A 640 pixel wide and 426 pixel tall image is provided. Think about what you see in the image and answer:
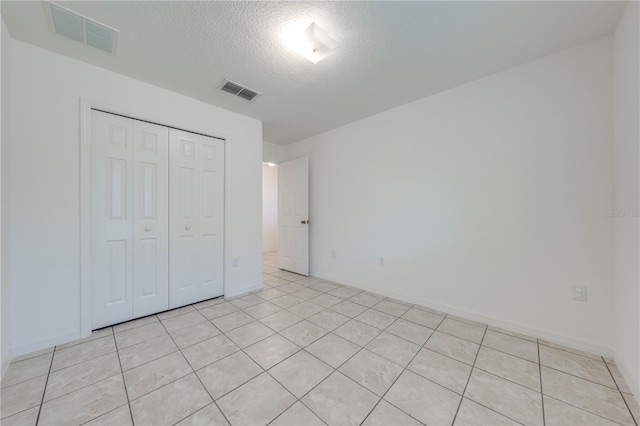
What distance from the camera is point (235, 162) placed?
3158mm

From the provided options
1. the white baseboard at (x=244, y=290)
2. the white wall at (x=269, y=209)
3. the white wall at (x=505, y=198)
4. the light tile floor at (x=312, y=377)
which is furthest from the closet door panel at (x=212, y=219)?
the white wall at (x=269, y=209)

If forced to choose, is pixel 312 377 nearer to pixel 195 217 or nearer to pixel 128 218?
pixel 195 217

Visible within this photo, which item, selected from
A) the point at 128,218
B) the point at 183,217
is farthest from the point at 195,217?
the point at 128,218

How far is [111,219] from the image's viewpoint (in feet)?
7.48

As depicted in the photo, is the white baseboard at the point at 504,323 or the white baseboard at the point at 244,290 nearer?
the white baseboard at the point at 504,323

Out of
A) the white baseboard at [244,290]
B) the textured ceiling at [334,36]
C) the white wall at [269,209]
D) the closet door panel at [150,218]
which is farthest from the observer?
the white wall at [269,209]

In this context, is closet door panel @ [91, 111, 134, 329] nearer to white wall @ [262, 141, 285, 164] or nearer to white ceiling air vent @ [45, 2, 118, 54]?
white ceiling air vent @ [45, 2, 118, 54]

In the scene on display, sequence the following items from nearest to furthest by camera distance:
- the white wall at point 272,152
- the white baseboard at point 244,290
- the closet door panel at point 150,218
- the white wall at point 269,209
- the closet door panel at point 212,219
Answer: the closet door panel at point 150,218, the closet door panel at point 212,219, the white baseboard at point 244,290, the white wall at point 272,152, the white wall at point 269,209

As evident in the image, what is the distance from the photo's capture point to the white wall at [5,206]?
1643mm

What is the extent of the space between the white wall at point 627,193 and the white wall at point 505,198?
0.31 ft

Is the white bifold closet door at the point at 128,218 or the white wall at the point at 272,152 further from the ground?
the white wall at the point at 272,152

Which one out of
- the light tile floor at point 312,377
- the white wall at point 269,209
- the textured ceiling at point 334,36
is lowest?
the light tile floor at point 312,377

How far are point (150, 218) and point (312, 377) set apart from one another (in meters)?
2.30

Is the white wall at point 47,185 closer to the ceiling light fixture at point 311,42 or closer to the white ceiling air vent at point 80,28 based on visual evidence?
the white ceiling air vent at point 80,28
